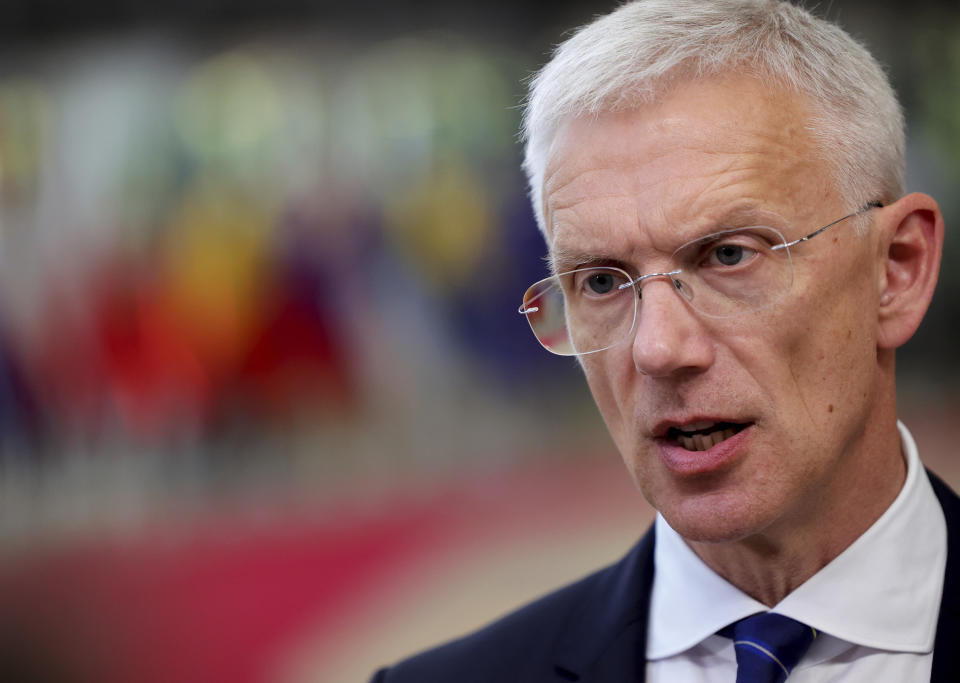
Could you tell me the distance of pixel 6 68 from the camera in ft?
14.8

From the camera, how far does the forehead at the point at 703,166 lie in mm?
1586

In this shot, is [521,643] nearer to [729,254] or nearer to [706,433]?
[706,433]


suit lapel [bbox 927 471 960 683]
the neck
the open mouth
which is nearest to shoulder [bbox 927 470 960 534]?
suit lapel [bbox 927 471 960 683]

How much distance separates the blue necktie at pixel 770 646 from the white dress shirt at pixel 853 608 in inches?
0.8

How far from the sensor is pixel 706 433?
5.34ft

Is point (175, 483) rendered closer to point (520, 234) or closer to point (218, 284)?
point (218, 284)

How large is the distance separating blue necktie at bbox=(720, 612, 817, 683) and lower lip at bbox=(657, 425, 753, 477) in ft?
0.97

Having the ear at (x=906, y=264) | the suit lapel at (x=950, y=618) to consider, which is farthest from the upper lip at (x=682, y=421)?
the suit lapel at (x=950, y=618)

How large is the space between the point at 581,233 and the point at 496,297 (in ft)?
8.41

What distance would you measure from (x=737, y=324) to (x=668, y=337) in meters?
0.12

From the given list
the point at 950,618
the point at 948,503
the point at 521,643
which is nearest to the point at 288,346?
the point at 521,643

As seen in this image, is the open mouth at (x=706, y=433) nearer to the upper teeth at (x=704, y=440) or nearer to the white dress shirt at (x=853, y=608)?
the upper teeth at (x=704, y=440)

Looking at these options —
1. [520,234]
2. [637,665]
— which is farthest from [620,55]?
[520,234]

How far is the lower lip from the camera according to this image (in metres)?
1.58
